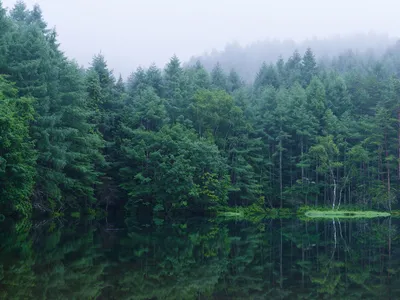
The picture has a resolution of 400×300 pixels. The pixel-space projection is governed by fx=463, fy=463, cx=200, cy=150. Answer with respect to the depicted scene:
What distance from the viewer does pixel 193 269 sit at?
41.5ft

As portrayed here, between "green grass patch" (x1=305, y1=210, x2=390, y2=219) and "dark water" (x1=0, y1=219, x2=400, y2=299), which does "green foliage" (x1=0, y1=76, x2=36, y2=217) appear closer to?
"dark water" (x1=0, y1=219, x2=400, y2=299)

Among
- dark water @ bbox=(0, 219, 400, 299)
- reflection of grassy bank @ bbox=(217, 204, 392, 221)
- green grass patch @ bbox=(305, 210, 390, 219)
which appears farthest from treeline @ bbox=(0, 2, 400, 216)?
dark water @ bbox=(0, 219, 400, 299)

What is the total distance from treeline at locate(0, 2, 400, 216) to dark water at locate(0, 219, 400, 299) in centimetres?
1039

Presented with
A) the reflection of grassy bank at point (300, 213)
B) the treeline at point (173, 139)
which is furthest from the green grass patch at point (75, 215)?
the reflection of grassy bank at point (300, 213)

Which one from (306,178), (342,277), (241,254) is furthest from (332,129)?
(342,277)

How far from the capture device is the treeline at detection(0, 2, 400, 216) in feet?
98.7

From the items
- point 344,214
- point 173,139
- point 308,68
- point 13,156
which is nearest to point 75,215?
point 173,139

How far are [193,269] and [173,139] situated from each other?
2894 centimetres

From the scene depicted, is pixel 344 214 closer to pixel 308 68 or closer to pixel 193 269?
pixel 193 269

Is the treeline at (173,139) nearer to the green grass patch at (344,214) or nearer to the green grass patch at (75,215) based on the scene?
the green grass patch at (75,215)

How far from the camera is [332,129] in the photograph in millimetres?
50281

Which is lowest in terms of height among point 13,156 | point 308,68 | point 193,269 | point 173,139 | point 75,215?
point 193,269

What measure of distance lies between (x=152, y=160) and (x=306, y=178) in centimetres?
1771

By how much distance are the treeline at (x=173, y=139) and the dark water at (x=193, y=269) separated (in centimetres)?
1039
